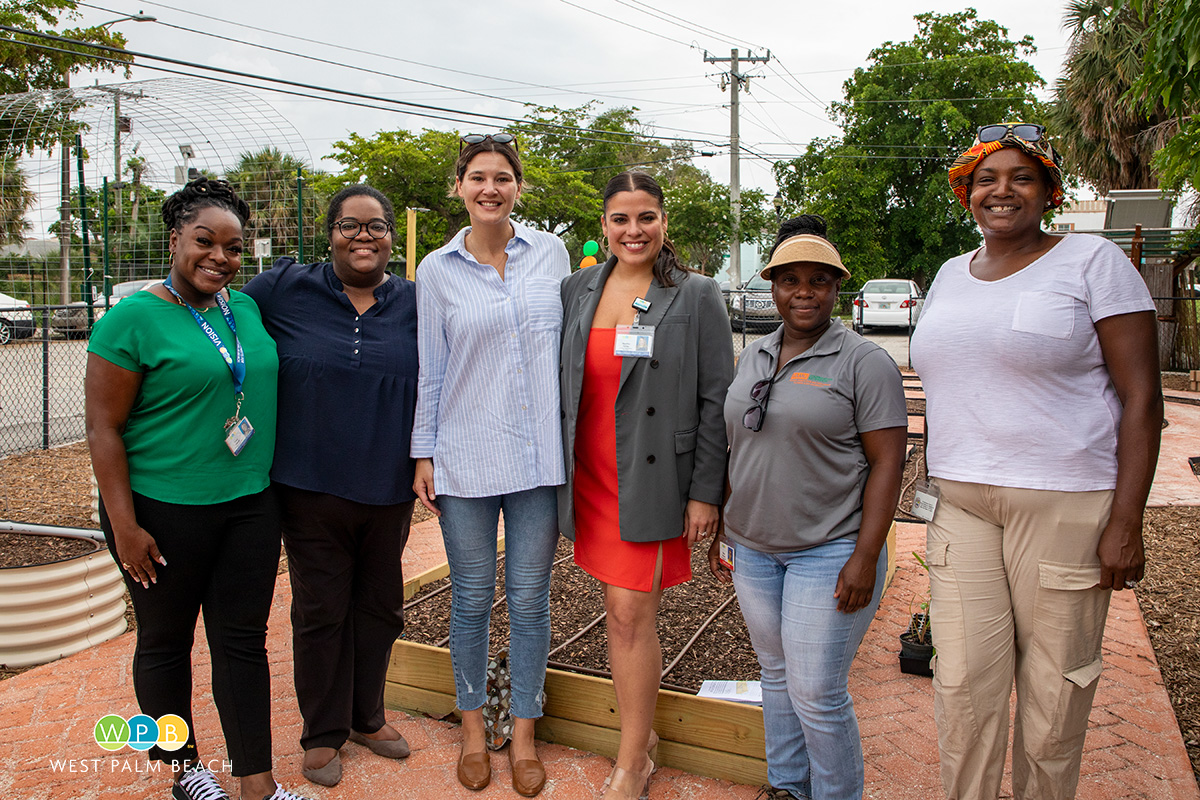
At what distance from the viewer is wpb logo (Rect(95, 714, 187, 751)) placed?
2.57m

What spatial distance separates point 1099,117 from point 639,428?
64.7 feet

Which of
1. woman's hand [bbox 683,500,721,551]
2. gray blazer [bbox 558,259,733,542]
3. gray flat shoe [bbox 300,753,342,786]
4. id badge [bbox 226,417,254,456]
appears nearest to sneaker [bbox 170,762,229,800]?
gray flat shoe [bbox 300,753,342,786]

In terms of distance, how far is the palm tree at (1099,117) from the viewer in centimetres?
1700

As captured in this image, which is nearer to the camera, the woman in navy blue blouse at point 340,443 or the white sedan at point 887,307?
the woman in navy blue blouse at point 340,443

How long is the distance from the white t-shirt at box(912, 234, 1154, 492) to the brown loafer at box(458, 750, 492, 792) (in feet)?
6.10

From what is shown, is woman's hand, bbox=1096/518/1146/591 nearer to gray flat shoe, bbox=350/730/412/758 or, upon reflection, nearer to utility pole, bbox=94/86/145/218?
gray flat shoe, bbox=350/730/412/758

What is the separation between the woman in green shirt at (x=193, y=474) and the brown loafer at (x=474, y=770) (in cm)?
58

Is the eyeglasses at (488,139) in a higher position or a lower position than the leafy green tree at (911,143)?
lower

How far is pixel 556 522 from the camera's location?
2.81 metres

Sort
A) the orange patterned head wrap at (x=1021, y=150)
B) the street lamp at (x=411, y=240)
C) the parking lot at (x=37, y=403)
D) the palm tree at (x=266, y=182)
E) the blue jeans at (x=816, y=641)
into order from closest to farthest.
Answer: the orange patterned head wrap at (x=1021, y=150)
the blue jeans at (x=816, y=641)
the street lamp at (x=411, y=240)
the palm tree at (x=266, y=182)
the parking lot at (x=37, y=403)

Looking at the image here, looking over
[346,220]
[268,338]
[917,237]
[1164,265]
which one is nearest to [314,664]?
[268,338]

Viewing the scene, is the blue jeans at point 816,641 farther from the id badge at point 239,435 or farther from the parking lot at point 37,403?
the parking lot at point 37,403

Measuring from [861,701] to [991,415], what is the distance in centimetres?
172

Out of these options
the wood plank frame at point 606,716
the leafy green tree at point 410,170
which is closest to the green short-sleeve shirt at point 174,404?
the wood plank frame at point 606,716
